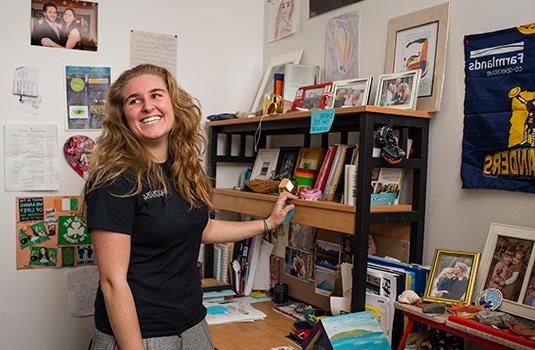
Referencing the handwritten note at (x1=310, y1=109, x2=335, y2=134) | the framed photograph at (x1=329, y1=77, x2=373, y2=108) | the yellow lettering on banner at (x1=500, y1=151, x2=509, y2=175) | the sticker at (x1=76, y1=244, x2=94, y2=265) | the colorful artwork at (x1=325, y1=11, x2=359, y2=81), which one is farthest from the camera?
the sticker at (x1=76, y1=244, x2=94, y2=265)

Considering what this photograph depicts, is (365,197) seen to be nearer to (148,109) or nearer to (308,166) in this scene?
(308,166)

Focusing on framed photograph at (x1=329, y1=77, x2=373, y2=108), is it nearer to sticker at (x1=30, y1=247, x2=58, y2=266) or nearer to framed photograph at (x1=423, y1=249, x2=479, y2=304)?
framed photograph at (x1=423, y1=249, x2=479, y2=304)

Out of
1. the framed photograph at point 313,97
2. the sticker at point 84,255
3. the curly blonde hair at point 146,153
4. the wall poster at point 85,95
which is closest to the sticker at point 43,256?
the sticker at point 84,255

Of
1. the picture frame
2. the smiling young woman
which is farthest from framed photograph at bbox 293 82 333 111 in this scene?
the smiling young woman

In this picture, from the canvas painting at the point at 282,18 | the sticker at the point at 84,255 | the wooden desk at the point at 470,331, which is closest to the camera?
the wooden desk at the point at 470,331

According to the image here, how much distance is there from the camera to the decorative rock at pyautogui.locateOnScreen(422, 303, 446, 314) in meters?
1.43

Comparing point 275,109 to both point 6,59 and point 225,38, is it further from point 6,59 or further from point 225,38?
point 6,59

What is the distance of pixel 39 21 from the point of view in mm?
2189

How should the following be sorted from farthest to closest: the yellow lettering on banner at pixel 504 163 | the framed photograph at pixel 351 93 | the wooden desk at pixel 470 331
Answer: the framed photograph at pixel 351 93, the yellow lettering on banner at pixel 504 163, the wooden desk at pixel 470 331

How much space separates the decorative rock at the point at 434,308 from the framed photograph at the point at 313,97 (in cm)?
86

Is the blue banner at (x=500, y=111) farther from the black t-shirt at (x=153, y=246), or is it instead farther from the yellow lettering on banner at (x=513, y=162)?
the black t-shirt at (x=153, y=246)

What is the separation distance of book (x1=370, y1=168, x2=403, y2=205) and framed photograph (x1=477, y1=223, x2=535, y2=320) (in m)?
0.35

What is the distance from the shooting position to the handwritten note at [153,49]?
7.86 feet

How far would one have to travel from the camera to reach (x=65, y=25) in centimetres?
224
